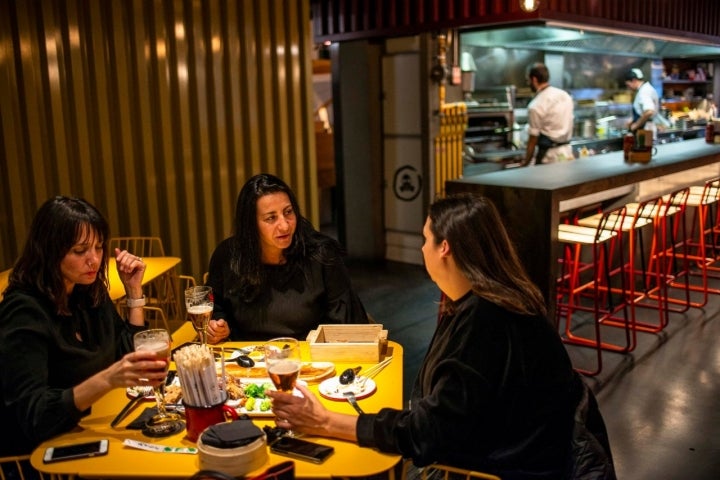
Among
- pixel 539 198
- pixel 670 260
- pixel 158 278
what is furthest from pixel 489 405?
pixel 670 260

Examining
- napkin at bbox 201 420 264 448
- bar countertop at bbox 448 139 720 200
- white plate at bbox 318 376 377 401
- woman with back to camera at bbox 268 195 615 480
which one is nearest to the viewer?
napkin at bbox 201 420 264 448

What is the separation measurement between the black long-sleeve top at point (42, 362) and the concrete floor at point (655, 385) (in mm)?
2374

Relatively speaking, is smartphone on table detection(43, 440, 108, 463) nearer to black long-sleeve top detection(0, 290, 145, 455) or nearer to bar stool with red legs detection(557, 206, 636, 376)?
black long-sleeve top detection(0, 290, 145, 455)

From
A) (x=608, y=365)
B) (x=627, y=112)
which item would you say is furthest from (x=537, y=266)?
(x=627, y=112)

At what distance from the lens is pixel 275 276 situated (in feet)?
10.2

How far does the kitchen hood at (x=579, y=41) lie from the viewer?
27.1ft

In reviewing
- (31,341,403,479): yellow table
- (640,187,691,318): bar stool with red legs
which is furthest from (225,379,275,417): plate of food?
(640,187,691,318): bar stool with red legs

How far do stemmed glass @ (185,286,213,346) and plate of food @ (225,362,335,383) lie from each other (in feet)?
0.50

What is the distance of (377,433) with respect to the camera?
193 centimetres

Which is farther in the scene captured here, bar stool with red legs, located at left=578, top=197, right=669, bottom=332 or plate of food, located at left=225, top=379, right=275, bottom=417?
bar stool with red legs, located at left=578, top=197, right=669, bottom=332

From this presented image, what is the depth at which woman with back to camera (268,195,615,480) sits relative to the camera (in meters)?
1.93

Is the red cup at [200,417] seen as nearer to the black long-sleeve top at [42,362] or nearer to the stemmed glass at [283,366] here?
the stemmed glass at [283,366]

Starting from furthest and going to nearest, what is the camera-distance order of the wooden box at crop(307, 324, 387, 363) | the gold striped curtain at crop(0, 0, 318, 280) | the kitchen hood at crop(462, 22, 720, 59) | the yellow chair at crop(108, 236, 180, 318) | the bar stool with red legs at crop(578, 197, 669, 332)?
the kitchen hood at crop(462, 22, 720, 59), the bar stool with red legs at crop(578, 197, 669, 332), the yellow chair at crop(108, 236, 180, 318), the gold striped curtain at crop(0, 0, 318, 280), the wooden box at crop(307, 324, 387, 363)

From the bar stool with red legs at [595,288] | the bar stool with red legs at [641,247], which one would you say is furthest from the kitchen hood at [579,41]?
the bar stool with red legs at [595,288]
